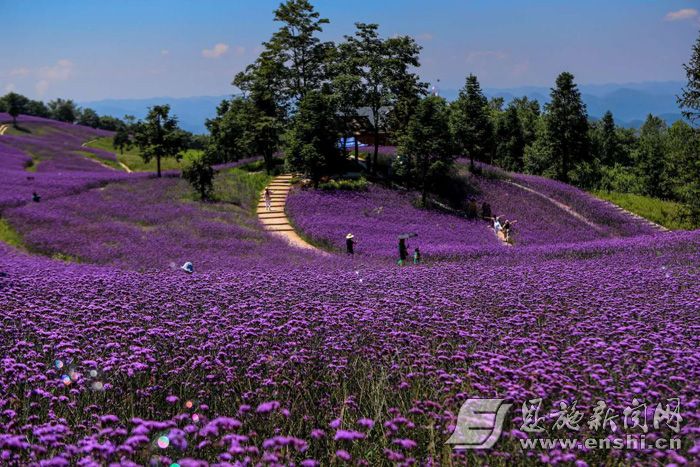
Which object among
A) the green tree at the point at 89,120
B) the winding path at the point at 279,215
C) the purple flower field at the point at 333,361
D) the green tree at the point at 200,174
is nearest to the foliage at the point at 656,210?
the purple flower field at the point at 333,361

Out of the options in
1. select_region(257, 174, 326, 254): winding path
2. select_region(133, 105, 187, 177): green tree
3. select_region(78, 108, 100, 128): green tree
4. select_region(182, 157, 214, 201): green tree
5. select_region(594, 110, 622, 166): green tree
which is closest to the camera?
select_region(257, 174, 326, 254): winding path

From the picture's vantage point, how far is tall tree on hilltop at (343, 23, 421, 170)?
42500mm

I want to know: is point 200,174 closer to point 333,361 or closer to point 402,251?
point 402,251

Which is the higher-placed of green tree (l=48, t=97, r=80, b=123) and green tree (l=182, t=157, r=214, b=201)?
green tree (l=48, t=97, r=80, b=123)

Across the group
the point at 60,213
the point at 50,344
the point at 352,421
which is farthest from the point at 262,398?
the point at 60,213

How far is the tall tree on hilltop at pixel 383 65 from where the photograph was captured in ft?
139

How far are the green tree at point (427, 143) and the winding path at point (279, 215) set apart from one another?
30.4ft

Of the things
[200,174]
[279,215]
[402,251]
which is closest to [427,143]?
[279,215]

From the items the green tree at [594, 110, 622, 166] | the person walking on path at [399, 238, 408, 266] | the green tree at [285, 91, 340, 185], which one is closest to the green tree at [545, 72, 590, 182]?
the green tree at [285, 91, 340, 185]

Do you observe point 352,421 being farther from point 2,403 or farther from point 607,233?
point 607,233

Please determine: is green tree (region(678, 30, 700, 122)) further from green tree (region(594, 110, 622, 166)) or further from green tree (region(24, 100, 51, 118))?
green tree (region(24, 100, 51, 118))

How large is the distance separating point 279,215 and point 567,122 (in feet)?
104

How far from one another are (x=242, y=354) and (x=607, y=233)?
3455 centimetres

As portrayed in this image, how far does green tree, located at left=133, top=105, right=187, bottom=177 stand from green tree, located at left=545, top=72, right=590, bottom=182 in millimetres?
34192
